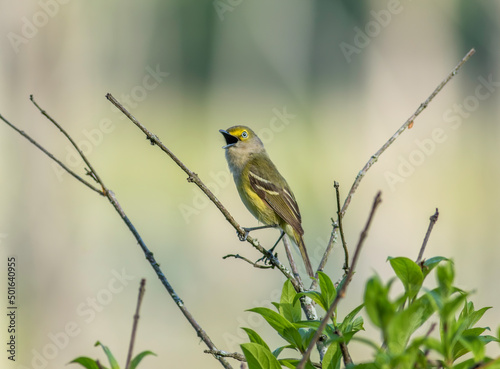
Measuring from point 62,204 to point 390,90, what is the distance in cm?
351

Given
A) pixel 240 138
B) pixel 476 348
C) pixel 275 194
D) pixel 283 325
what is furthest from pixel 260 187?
pixel 476 348

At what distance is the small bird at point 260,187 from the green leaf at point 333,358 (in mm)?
2313

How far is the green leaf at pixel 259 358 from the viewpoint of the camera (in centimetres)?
118

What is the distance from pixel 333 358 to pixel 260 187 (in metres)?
2.84

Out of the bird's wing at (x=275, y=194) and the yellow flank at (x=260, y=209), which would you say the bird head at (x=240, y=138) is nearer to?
the bird's wing at (x=275, y=194)

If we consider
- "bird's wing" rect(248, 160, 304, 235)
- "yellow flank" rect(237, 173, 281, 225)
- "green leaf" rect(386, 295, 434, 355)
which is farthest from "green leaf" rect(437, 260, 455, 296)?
"yellow flank" rect(237, 173, 281, 225)

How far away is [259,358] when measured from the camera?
1.19 metres

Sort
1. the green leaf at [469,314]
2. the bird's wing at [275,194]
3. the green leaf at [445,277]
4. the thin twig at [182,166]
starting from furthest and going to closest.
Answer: the bird's wing at [275,194]
the thin twig at [182,166]
the green leaf at [469,314]
the green leaf at [445,277]

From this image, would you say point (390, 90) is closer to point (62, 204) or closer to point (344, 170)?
point (344, 170)

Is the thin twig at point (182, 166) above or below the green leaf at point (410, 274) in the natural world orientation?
above

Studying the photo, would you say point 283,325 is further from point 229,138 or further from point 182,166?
point 229,138

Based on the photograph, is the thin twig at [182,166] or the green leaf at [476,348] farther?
the thin twig at [182,166]

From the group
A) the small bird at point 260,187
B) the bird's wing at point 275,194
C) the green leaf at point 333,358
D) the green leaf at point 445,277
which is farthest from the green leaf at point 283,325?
the bird's wing at point 275,194

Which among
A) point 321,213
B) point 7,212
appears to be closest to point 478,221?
point 321,213
